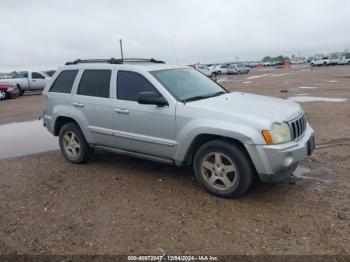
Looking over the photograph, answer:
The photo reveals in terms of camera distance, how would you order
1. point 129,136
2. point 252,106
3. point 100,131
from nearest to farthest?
point 252,106 < point 129,136 < point 100,131

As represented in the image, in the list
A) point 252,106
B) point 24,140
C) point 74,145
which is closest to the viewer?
point 252,106

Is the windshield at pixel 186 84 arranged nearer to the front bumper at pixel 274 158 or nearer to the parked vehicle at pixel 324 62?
the front bumper at pixel 274 158

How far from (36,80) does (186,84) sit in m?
22.2

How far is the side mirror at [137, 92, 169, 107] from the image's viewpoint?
496cm

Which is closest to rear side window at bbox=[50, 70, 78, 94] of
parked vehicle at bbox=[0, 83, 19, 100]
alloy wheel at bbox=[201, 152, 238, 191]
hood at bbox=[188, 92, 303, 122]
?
hood at bbox=[188, 92, 303, 122]

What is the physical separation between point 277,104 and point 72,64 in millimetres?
3762

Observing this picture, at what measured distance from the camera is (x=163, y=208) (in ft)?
14.8

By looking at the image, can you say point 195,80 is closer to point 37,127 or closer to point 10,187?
point 10,187

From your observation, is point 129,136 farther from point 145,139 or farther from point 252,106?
point 252,106

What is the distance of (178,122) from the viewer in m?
4.89

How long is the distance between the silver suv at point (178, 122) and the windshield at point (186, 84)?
18 millimetres

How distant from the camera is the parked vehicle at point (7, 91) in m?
22.1

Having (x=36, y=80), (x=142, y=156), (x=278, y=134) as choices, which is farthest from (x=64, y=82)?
(x=36, y=80)

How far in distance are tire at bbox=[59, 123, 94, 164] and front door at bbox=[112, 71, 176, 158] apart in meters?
0.91
